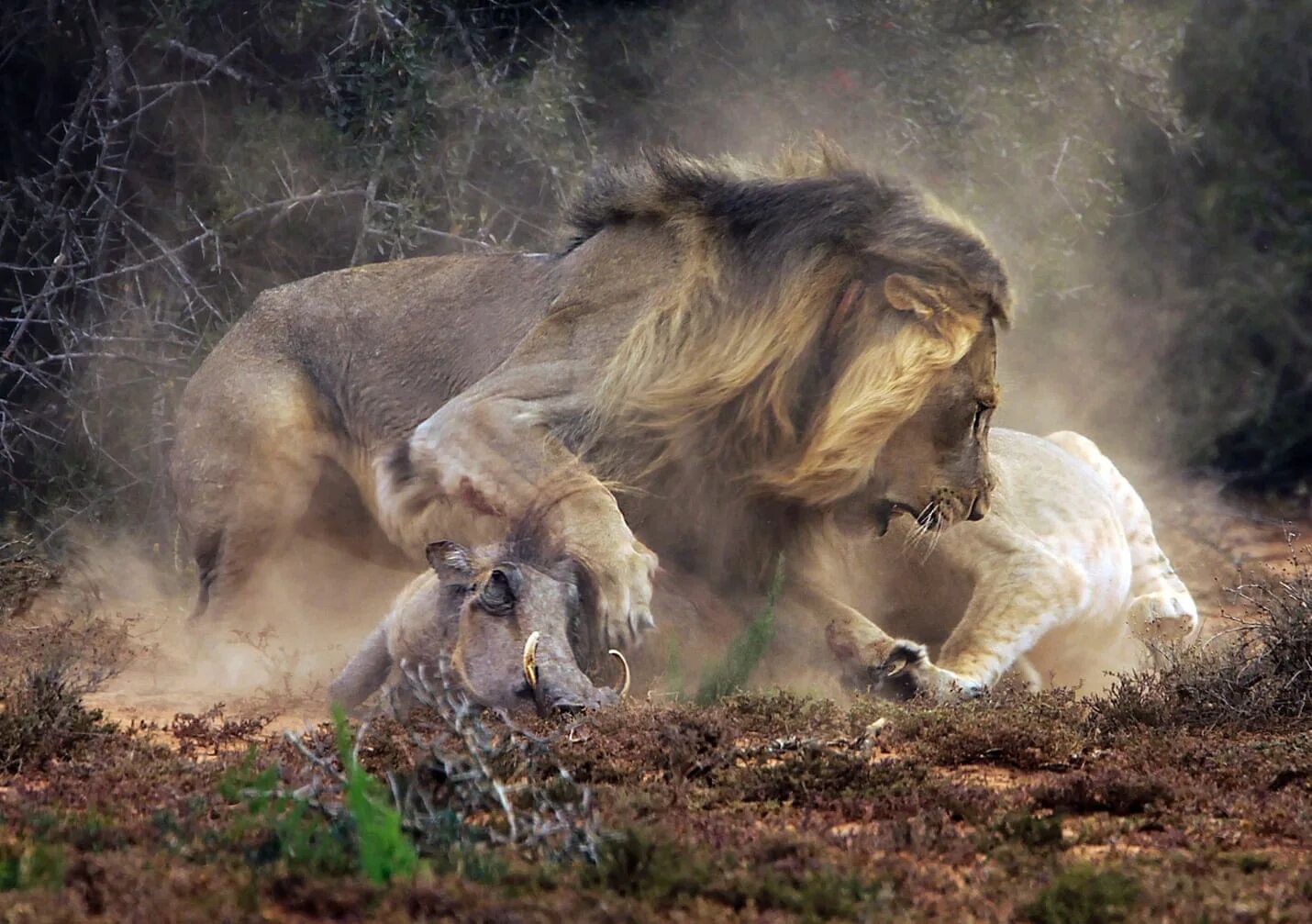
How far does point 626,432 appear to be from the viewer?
5168 millimetres

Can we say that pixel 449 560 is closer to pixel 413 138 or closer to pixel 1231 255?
pixel 413 138

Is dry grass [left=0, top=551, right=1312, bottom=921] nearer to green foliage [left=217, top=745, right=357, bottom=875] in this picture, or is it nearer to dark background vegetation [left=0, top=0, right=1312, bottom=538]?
green foliage [left=217, top=745, right=357, bottom=875]

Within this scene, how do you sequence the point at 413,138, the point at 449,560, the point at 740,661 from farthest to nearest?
1. the point at 413,138
2. the point at 740,661
3. the point at 449,560

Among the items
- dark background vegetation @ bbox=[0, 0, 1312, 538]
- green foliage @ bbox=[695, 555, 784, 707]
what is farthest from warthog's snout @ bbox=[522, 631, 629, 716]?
dark background vegetation @ bbox=[0, 0, 1312, 538]

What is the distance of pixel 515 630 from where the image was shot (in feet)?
14.4

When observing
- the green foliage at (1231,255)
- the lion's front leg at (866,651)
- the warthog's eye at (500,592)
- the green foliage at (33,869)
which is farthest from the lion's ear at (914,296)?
the green foliage at (1231,255)

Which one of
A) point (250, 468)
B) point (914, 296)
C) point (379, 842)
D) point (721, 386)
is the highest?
point (914, 296)

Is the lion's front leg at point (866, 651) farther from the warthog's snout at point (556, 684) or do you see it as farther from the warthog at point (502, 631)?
the warthog's snout at point (556, 684)

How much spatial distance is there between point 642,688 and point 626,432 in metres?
0.77

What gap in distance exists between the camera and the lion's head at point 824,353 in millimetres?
5012

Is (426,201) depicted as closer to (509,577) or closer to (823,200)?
(823,200)

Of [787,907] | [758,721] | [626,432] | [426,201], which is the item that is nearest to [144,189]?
[426,201]

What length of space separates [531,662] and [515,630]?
16cm

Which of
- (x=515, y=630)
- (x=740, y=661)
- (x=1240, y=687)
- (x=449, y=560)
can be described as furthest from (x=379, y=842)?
(x=1240, y=687)
